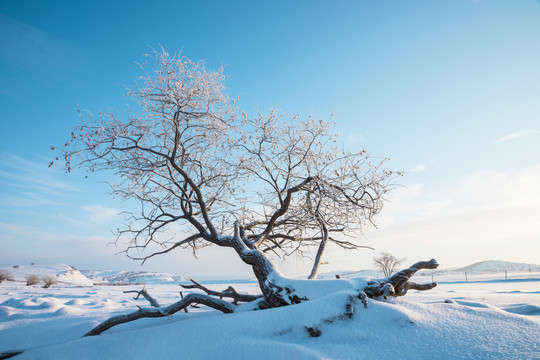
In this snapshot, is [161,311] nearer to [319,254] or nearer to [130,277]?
[319,254]

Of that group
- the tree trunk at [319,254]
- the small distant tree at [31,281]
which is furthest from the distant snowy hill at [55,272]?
the tree trunk at [319,254]

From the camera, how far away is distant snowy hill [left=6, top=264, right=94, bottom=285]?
20.1 m

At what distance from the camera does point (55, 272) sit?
21625 millimetres

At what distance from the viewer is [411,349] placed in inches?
95.2

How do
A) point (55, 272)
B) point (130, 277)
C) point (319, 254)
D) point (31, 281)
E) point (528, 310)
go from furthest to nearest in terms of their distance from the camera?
point (130, 277)
point (55, 272)
point (31, 281)
point (319, 254)
point (528, 310)

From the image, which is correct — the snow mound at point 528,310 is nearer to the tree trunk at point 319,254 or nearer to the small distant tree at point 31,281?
the tree trunk at point 319,254

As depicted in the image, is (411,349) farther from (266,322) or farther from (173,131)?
(173,131)

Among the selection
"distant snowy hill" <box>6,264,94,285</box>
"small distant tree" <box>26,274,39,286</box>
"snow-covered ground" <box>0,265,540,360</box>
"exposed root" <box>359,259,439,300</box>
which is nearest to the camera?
"snow-covered ground" <box>0,265,540,360</box>

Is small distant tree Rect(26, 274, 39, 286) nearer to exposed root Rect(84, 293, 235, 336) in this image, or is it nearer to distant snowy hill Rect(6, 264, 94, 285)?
distant snowy hill Rect(6, 264, 94, 285)

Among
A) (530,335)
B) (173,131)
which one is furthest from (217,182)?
(530,335)

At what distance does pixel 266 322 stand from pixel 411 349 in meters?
1.32

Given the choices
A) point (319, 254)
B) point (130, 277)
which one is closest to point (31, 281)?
point (130, 277)

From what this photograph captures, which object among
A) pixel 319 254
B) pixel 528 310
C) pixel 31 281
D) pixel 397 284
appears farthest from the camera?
pixel 31 281

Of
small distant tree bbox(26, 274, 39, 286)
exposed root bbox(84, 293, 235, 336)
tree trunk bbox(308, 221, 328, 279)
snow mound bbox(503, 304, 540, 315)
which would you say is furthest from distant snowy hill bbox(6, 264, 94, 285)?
snow mound bbox(503, 304, 540, 315)
